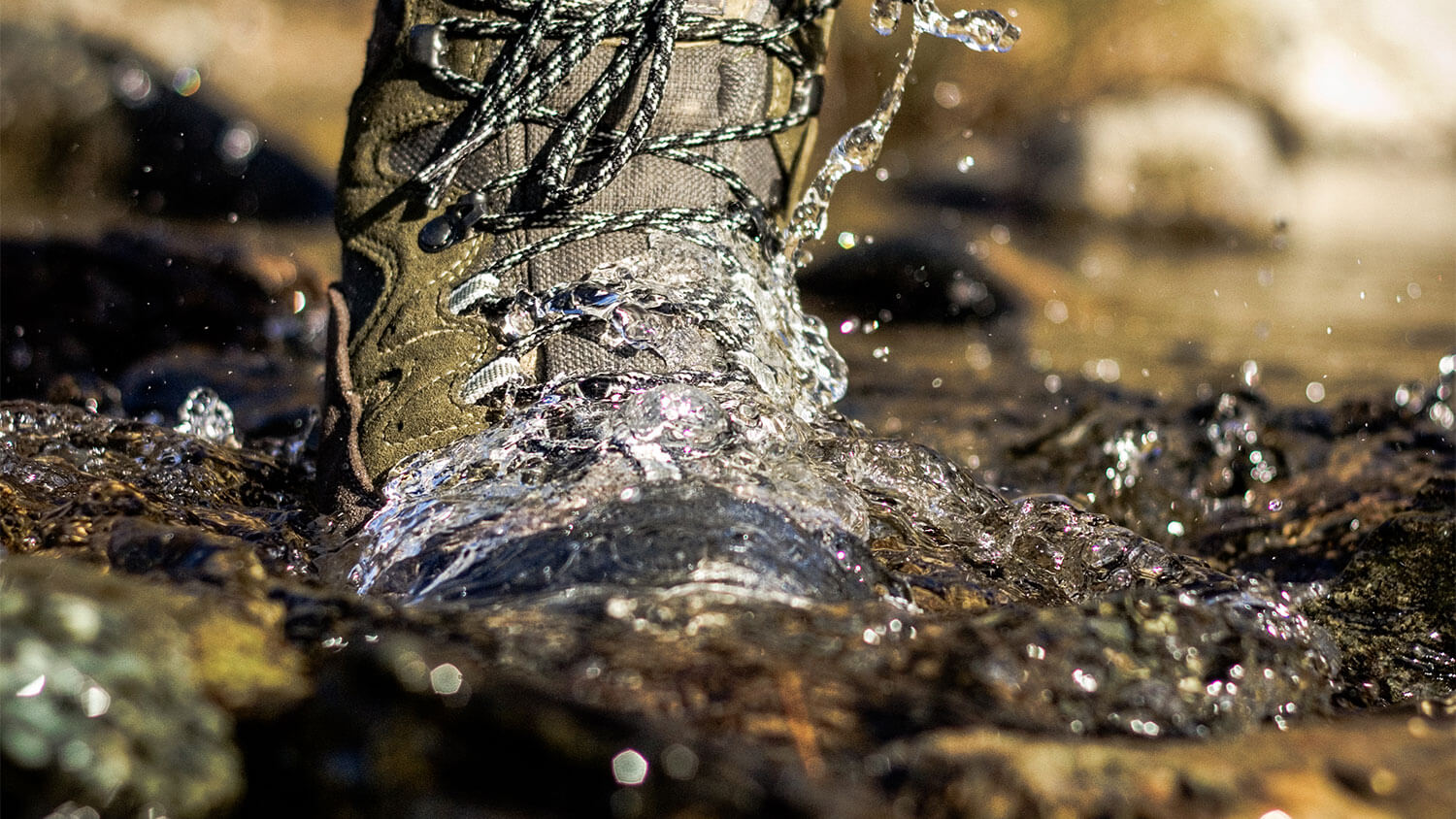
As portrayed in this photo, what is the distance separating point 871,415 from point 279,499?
1.90 m

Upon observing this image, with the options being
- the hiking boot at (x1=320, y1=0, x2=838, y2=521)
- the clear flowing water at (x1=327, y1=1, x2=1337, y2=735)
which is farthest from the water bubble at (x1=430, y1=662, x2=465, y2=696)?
the hiking boot at (x1=320, y1=0, x2=838, y2=521)

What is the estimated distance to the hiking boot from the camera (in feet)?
6.15

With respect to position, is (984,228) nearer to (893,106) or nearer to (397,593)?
(893,106)

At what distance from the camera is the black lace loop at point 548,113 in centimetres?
195

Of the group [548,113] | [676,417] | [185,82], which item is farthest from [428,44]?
[185,82]

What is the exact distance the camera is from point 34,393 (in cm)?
334

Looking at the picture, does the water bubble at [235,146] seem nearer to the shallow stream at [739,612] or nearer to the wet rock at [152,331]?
the wet rock at [152,331]

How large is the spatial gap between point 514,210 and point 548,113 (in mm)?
168

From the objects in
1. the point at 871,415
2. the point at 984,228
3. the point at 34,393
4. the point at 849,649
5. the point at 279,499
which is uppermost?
the point at 849,649

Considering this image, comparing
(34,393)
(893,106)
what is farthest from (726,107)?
(34,393)

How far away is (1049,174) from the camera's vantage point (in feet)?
35.8

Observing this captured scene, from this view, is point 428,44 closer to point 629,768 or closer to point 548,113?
point 548,113

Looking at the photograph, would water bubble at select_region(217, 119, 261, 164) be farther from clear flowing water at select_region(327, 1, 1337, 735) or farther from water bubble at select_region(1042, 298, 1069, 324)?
clear flowing water at select_region(327, 1, 1337, 735)

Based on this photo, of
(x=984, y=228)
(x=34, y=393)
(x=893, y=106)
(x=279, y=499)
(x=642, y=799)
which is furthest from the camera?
(x=984, y=228)
